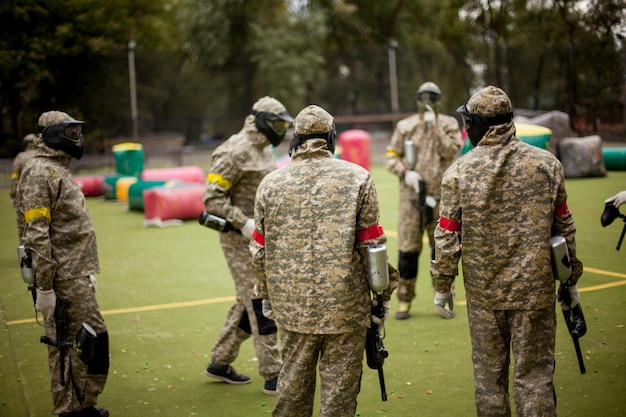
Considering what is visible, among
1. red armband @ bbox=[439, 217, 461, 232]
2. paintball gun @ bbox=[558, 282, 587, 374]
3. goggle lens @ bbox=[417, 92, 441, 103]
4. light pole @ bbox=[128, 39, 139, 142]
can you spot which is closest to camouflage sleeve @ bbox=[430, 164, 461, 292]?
red armband @ bbox=[439, 217, 461, 232]

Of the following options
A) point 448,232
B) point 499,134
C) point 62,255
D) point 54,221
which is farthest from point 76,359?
point 499,134

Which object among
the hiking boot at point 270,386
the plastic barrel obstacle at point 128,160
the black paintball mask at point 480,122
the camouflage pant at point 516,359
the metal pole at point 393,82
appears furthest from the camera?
the metal pole at point 393,82

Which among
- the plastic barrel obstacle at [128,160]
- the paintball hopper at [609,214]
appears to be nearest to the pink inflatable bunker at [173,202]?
the plastic barrel obstacle at [128,160]

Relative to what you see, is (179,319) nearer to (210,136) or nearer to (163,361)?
(163,361)

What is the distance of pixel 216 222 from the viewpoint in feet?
17.5

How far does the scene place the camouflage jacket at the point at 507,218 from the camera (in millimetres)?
3912

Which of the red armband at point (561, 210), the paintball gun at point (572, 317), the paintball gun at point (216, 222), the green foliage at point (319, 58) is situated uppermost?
the green foliage at point (319, 58)

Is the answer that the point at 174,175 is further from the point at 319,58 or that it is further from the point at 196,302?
the point at 319,58

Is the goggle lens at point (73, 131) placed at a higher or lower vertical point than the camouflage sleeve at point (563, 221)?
higher

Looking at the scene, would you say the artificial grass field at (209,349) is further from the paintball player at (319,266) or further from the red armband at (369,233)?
the red armband at (369,233)

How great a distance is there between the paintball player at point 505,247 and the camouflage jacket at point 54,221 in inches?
95.6

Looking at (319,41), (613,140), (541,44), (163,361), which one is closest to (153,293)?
(163,361)

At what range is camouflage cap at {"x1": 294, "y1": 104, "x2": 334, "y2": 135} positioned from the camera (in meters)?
3.98

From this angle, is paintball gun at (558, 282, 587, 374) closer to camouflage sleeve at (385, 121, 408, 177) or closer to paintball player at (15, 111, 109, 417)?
paintball player at (15, 111, 109, 417)
